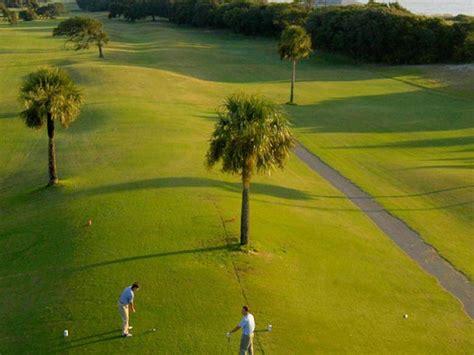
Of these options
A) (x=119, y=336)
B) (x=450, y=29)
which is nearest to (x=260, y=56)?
(x=450, y=29)

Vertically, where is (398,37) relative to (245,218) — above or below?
above

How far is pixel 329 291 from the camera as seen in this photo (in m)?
23.4

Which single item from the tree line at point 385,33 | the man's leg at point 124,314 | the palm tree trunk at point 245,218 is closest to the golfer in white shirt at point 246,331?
the man's leg at point 124,314

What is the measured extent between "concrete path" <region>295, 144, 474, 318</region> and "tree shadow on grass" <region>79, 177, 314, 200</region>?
3.61 meters

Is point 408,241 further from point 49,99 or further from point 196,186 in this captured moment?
point 49,99

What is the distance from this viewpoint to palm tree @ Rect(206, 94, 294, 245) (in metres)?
24.4

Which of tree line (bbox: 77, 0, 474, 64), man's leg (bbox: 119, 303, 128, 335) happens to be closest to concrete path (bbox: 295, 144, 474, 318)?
man's leg (bbox: 119, 303, 128, 335)

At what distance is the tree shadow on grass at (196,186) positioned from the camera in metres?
33.4

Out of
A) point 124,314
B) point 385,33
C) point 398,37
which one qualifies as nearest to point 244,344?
point 124,314

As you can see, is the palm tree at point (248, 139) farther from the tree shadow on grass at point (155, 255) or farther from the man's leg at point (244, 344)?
the man's leg at point (244, 344)

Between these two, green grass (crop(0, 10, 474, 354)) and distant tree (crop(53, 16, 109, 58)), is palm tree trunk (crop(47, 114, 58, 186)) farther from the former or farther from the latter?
distant tree (crop(53, 16, 109, 58))

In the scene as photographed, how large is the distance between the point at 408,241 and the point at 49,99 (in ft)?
73.5

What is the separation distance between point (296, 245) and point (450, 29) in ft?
296

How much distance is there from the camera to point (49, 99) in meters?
34.8
